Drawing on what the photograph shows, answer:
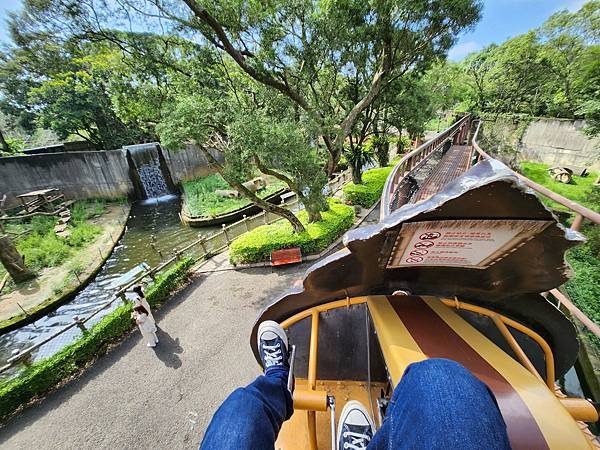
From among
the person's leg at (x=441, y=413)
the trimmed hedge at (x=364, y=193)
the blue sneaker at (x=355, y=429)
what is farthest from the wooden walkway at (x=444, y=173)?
the person's leg at (x=441, y=413)

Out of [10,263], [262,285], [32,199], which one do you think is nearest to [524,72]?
[262,285]

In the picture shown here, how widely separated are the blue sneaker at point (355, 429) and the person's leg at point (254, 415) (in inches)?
15.4

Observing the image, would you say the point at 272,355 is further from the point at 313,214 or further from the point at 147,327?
the point at 313,214

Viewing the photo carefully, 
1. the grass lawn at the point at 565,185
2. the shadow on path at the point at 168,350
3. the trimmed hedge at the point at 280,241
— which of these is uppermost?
the trimmed hedge at the point at 280,241

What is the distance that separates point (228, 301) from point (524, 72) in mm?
31657

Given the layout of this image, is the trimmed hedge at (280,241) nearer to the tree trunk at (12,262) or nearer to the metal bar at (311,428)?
the metal bar at (311,428)

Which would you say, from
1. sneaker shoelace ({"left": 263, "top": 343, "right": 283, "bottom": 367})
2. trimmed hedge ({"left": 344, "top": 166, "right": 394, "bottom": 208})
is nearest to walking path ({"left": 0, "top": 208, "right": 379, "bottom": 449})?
sneaker shoelace ({"left": 263, "top": 343, "right": 283, "bottom": 367})

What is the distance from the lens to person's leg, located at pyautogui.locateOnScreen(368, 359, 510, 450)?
82 centimetres

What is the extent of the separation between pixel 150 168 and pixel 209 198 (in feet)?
24.0

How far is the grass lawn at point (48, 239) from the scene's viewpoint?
12.4m

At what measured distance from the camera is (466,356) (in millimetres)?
1447

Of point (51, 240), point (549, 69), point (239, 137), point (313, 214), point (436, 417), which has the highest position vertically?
point (549, 69)

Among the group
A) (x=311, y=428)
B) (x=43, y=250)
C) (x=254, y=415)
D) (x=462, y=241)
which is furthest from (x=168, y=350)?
(x=43, y=250)

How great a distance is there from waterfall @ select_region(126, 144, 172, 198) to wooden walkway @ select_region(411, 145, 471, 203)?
859 inches
